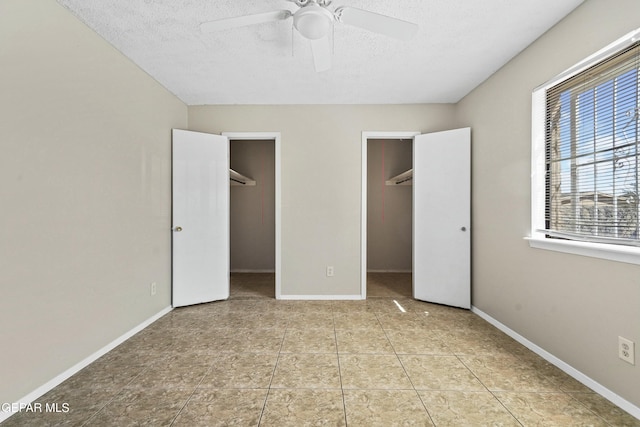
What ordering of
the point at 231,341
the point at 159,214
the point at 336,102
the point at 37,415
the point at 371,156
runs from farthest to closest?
the point at 371,156 → the point at 336,102 → the point at 159,214 → the point at 231,341 → the point at 37,415

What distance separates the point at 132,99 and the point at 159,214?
3.71 ft

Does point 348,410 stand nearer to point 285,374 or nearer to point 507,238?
point 285,374

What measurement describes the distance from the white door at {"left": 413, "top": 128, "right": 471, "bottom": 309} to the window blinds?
1013mm

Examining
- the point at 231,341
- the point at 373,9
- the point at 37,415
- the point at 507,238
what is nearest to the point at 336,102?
the point at 373,9

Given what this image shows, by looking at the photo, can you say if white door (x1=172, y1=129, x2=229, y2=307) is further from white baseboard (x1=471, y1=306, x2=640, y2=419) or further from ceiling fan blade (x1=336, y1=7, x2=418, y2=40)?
white baseboard (x1=471, y1=306, x2=640, y2=419)

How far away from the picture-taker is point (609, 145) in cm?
172

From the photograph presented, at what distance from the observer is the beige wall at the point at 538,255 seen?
5.35 feet

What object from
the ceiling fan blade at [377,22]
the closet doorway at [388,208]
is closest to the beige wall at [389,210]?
the closet doorway at [388,208]

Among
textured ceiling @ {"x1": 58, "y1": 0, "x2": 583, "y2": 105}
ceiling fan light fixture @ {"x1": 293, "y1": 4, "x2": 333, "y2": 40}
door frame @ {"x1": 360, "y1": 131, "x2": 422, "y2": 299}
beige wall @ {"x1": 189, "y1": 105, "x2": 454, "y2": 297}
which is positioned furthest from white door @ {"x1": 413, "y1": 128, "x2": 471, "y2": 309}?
ceiling fan light fixture @ {"x1": 293, "y1": 4, "x2": 333, "y2": 40}

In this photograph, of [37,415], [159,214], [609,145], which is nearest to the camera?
[37,415]

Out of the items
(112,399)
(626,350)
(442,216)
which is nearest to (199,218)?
(112,399)

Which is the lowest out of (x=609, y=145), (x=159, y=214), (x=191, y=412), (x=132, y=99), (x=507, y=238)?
(x=191, y=412)

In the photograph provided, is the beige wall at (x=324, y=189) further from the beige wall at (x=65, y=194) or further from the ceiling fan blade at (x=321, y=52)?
the beige wall at (x=65, y=194)

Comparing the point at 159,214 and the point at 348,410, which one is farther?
the point at 159,214
